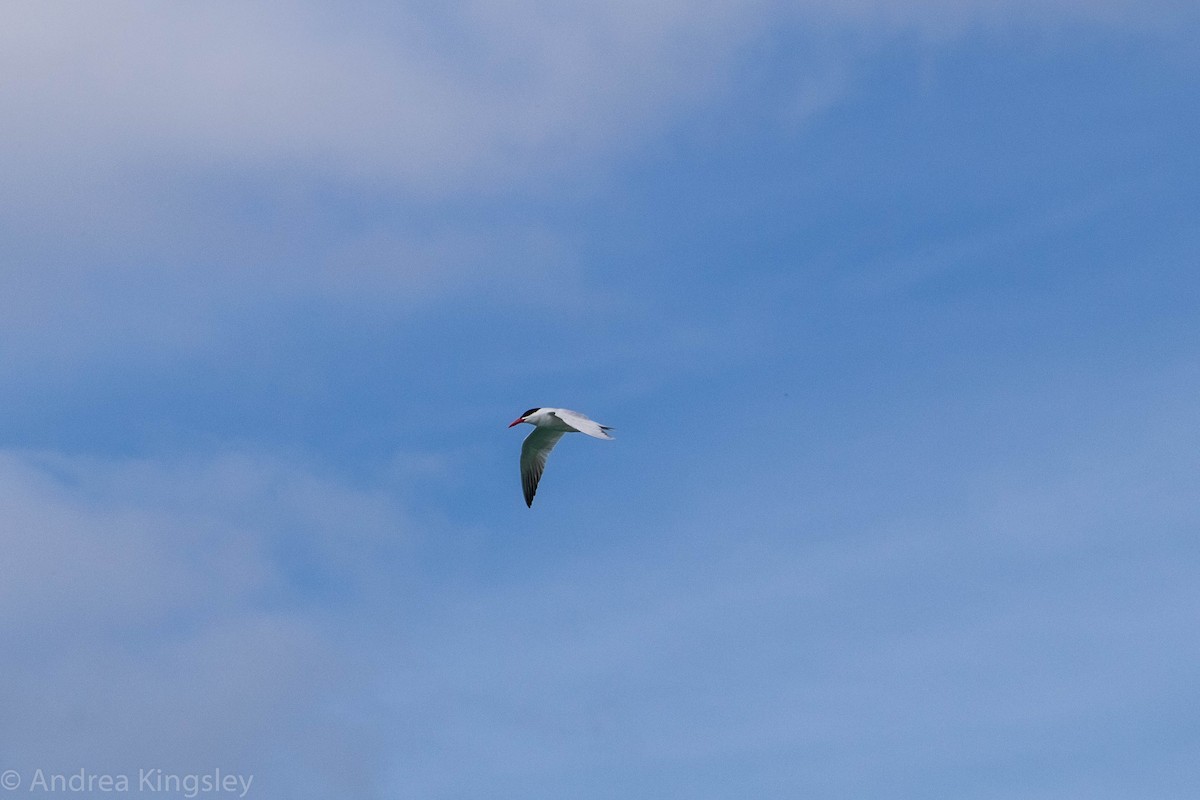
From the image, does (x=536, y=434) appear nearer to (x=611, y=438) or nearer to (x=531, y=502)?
(x=531, y=502)

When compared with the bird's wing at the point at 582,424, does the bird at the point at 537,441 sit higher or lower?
higher

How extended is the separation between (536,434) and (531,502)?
2.99 metres

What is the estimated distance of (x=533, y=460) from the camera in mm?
60938

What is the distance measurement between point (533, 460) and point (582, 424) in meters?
8.77

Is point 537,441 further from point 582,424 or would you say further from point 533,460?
point 582,424

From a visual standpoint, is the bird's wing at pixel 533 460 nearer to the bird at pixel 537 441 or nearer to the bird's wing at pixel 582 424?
the bird at pixel 537 441

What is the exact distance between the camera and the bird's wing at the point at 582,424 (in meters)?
50.8

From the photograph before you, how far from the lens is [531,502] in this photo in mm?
60875

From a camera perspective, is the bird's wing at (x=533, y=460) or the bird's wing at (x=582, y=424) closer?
the bird's wing at (x=582, y=424)

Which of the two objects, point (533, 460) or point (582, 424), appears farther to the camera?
point (533, 460)

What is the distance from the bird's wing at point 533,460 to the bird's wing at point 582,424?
449cm

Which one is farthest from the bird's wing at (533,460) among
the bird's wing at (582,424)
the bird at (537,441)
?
the bird's wing at (582,424)

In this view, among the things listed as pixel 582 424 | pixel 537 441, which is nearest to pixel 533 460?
pixel 537 441

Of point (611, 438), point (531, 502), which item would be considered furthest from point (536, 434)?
point (611, 438)
